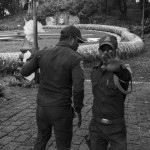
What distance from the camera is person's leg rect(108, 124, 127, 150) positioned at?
3.19 metres

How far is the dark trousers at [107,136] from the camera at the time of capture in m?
3.21

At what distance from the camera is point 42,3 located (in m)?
41.2

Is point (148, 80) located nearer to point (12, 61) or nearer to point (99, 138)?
point (12, 61)

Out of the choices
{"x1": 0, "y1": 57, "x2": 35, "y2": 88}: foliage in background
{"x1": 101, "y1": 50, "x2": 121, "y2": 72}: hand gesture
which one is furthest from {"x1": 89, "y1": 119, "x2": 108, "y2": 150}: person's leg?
{"x1": 0, "y1": 57, "x2": 35, "y2": 88}: foliage in background

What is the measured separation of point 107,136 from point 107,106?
11.9 inches

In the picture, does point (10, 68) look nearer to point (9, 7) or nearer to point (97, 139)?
point (97, 139)

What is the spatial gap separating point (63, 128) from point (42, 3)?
39.2 m

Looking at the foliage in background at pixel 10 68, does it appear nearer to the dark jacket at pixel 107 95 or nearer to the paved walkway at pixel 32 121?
the paved walkway at pixel 32 121

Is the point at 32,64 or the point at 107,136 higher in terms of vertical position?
the point at 32,64

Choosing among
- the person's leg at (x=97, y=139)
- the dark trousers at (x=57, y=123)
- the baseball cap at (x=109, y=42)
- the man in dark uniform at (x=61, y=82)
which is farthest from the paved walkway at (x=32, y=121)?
the baseball cap at (x=109, y=42)

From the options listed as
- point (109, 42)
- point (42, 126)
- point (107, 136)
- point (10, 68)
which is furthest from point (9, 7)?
point (107, 136)

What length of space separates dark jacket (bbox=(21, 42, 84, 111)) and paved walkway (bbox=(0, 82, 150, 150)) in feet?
4.12

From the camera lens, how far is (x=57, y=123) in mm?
3521

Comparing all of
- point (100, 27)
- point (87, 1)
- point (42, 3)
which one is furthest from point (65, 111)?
point (42, 3)
